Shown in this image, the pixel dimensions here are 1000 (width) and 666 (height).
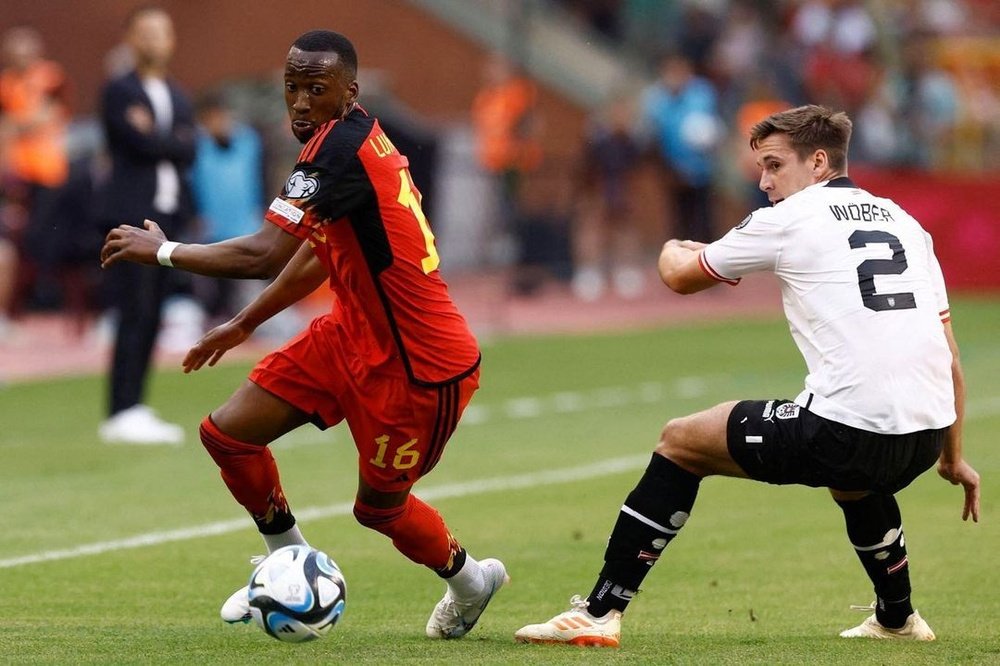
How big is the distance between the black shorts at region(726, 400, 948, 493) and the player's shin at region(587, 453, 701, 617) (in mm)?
258

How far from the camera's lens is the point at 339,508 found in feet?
32.0

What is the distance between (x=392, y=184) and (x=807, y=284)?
1.48 metres

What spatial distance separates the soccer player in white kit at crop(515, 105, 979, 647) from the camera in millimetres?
6039

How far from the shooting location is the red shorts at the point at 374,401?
6.35 meters

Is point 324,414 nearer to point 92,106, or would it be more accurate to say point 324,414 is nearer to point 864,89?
point 92,106

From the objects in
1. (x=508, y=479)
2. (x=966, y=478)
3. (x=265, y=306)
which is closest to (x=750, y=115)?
(x=508, y=479)

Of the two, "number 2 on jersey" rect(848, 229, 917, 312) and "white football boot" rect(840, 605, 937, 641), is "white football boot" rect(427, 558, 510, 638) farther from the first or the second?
"number 2 on jersey" rect(848, 229, 917, 312)

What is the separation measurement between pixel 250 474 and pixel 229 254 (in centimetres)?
88

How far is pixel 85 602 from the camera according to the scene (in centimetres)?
718

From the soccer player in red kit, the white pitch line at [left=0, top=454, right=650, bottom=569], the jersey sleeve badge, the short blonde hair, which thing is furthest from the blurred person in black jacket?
the short blonde hair

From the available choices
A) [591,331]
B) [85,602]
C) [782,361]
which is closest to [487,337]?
[591,331]

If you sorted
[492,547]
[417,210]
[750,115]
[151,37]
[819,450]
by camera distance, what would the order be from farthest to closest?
[750,115], [151,37], [492,547], [417,210], [819,450]

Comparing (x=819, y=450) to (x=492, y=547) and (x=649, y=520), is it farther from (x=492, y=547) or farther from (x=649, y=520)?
(x=492, y=547)

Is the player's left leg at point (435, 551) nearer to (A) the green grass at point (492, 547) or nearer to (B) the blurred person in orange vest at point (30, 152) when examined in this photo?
(A) the green grass at point (492, 547)
